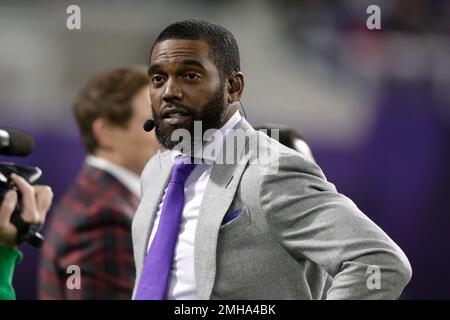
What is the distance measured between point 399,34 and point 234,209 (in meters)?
1.70

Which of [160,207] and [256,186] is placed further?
[160,207]

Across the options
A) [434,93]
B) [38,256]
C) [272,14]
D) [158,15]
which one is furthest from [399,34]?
[38,256]

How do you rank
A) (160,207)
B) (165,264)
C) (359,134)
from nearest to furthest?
(165,264), (160,207), (359,134)

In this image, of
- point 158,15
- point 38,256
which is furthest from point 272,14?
point 38,256

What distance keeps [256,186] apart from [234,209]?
2.2 inches

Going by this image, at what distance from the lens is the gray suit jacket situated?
3.87 feet

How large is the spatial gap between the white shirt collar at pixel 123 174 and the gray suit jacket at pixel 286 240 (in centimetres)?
98

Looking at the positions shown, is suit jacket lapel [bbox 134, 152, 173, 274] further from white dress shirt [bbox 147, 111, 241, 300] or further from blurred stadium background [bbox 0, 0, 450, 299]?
blurred stadium background [bbox 0, 0, 450, 299]

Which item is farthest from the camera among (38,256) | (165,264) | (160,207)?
(38,256)

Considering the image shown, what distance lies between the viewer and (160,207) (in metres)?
1.41

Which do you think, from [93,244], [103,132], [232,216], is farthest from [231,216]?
[103,132]
